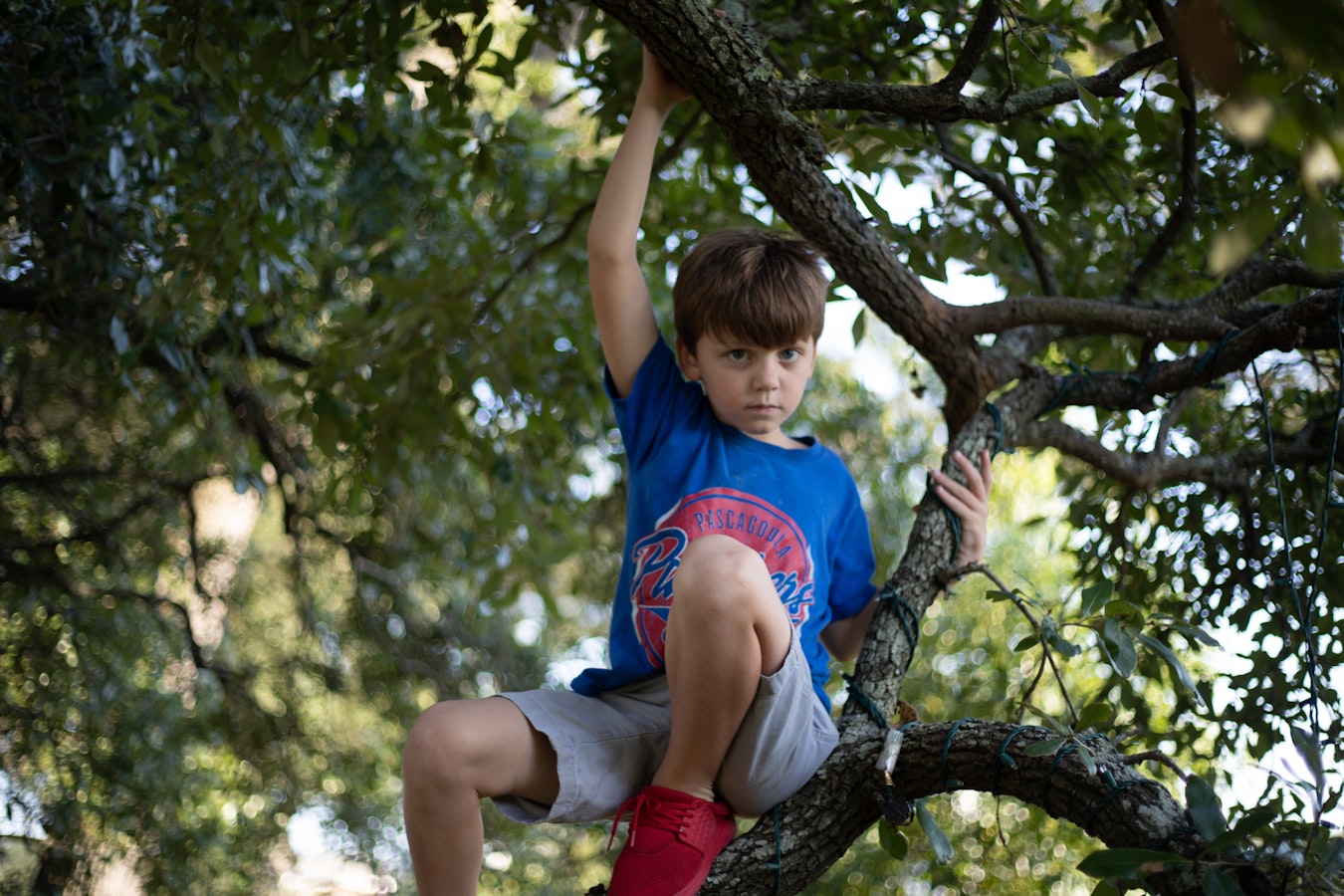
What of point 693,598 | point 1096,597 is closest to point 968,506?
point 1096,597

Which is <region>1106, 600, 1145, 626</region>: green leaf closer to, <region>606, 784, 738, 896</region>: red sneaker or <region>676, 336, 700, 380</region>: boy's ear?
<region>606, 784, 738, 896</region>: red sneaker

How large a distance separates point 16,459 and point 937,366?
9.41 feet

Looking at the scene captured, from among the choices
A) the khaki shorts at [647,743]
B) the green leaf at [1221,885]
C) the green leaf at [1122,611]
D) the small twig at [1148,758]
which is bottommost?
the green leaf at [1221,885]

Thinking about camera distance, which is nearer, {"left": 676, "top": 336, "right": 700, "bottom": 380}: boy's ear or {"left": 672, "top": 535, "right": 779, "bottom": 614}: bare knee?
{"left": 672, "top": 535, "right": 779, "bottom": 614}: bare knee

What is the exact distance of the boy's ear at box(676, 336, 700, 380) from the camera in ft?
5.71

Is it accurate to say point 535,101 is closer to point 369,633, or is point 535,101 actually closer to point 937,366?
point 369,633

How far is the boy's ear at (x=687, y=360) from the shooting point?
1741 millimetres

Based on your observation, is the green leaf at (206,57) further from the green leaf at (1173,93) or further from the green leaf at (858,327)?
the green leaf at (1173,93)

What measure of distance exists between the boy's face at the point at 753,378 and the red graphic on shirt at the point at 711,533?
122mm

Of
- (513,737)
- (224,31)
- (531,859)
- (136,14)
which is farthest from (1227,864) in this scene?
(531,859)

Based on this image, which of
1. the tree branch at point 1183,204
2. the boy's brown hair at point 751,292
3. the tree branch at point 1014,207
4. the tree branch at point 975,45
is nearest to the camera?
the tree branch at point 975,45

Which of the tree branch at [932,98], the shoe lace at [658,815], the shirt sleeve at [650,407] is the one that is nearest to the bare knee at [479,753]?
the shoe lace at [658,815]

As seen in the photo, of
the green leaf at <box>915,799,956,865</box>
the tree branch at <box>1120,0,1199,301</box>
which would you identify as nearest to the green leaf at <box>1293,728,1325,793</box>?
the green leaf at <box>915,799,956,865</box>

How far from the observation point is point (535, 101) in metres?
7.03
